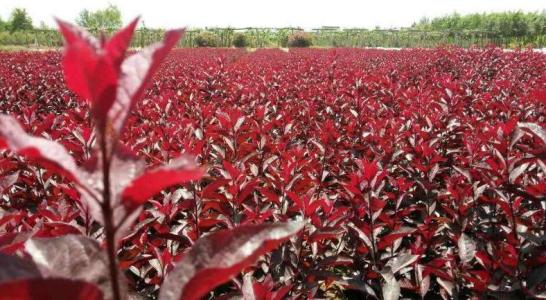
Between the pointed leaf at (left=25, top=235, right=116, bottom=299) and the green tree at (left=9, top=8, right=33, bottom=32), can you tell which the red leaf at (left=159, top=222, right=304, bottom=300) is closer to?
the pointed leaf at (left=25, top=235, right=116, bottom=299)

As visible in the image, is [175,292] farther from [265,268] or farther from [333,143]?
[333,143]

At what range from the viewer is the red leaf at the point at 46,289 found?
0.64 meters

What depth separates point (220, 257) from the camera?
0.76m

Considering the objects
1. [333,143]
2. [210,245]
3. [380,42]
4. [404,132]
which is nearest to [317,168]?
[333,143]

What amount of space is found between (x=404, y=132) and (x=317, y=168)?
912 millimetres

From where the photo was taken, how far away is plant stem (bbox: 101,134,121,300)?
67 centimetres

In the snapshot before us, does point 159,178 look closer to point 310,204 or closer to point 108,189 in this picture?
point 108,189

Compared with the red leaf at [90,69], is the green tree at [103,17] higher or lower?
higher

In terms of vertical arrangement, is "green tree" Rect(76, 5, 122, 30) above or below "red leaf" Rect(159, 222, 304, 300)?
above

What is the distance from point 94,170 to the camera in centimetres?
75

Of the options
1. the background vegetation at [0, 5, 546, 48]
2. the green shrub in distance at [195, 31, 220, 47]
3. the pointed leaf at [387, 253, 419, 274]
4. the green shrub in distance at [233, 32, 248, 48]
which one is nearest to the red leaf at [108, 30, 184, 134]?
the pointed leaf at [387, 253, 419, 274]

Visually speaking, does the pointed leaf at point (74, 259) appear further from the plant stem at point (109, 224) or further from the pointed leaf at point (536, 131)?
the pointed leaf at point (536, 131)

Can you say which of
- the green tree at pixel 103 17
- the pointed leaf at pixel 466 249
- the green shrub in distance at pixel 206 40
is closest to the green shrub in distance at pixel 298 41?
the green shrub in distance at pixel 206 40

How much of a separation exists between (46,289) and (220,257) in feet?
0.87
